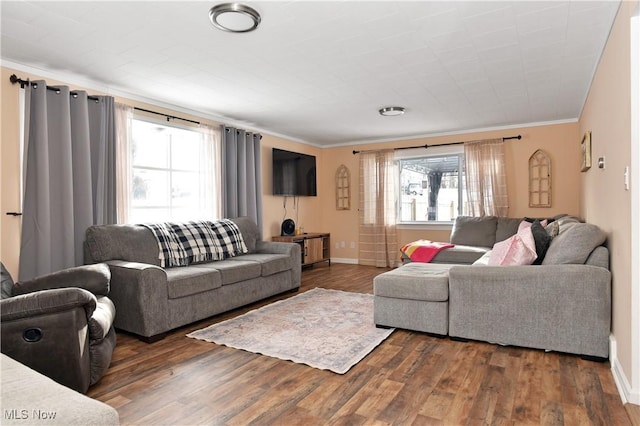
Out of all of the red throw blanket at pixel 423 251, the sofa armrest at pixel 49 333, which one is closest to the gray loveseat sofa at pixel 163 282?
the sofa armrest at pixel 49 333

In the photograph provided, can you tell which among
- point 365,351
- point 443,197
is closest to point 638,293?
point 365,351

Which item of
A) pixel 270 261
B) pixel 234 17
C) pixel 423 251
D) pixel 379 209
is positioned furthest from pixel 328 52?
pixel 379 209

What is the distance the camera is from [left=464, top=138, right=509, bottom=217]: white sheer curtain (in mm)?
5743

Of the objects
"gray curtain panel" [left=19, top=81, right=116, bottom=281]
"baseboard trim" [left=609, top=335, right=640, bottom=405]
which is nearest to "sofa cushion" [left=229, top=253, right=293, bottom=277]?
"gray curtain panel" [left=19, top=81, right=116, bottom=281]

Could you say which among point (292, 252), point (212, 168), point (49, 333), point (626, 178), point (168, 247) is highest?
point (212, 168)

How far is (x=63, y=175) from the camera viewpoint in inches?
133

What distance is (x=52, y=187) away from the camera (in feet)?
10.9

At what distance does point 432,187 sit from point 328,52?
4.14 m

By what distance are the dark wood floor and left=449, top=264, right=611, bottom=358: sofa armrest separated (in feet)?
0.39

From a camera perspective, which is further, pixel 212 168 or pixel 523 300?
pixel 212 168

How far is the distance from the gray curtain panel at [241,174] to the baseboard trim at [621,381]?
422 centimetres

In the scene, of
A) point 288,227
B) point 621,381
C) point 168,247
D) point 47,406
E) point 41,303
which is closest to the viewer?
point 47,406

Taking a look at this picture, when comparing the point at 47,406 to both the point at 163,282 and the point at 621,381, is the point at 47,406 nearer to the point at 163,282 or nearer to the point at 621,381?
the point at 163,282

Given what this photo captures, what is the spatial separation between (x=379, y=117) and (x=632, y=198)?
3567 mm
